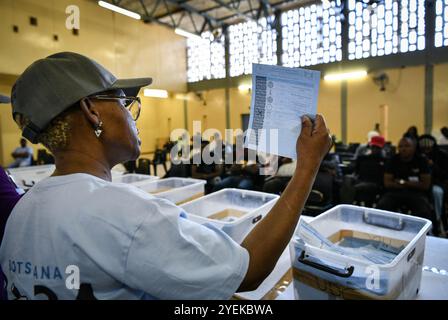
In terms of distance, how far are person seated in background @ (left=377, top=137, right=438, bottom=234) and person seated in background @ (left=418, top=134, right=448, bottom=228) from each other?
142 mm

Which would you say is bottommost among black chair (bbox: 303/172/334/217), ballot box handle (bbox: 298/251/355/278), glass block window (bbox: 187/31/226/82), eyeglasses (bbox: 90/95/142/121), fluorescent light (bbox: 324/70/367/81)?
black chair (bbox: 303/172/334/217)

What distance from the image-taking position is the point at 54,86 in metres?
0.57

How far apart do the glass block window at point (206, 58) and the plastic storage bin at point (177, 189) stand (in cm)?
697

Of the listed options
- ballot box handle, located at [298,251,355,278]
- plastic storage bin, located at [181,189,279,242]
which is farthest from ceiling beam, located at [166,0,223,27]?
ballot box handle, located at [298,251,355,278]

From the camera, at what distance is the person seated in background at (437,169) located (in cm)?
281

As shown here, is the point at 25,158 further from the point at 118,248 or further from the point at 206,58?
the point at 118,248

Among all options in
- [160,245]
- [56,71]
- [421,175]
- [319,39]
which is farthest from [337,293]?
[421,175]

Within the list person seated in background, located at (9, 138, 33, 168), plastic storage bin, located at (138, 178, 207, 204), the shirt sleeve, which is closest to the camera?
the shirt sleeve

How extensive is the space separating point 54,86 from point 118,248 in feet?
1.13

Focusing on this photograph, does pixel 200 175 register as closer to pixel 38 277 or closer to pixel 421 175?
pixel 421 175

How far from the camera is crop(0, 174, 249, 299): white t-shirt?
1.56 feet

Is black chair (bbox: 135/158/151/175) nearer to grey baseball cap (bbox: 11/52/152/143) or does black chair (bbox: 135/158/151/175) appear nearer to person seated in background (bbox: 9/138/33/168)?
person seated in background (bbox: 9/138/33/168)

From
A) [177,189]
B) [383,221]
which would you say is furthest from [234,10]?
[383,221]
